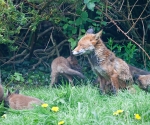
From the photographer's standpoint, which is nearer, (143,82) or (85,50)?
(143,82)

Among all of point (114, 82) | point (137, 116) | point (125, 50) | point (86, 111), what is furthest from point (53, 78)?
point (137, 116)

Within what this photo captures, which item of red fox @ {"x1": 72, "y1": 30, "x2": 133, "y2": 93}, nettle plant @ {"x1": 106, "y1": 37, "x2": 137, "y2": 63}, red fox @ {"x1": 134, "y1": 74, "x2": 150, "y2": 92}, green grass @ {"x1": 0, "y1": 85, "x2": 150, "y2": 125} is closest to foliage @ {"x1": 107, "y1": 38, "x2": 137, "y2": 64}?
nettle plant @ {"x1": 106, "y1": 37, "x2": 137, "y2": 63}

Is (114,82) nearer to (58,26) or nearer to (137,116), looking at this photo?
(137,116)

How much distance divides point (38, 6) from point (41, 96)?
2432mm

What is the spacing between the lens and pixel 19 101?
8.12 m

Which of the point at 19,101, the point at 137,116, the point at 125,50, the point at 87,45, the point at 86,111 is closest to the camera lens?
the point at 137,116

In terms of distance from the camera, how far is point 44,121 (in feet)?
21.5

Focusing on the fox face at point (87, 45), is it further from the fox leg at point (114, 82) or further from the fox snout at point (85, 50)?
the fox leg at point (114, 82)

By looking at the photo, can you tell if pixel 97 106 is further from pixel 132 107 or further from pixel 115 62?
pixel 115 62

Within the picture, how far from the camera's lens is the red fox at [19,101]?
7.87 metres

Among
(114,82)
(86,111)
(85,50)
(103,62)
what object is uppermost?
(85,50)

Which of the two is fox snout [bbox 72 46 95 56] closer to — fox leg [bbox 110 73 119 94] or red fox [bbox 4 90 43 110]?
fox leg [bbox 110 73 119 94]

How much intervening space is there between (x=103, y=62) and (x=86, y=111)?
2.07 meters

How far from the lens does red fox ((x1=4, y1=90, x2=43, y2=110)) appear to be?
7871 millimetres
